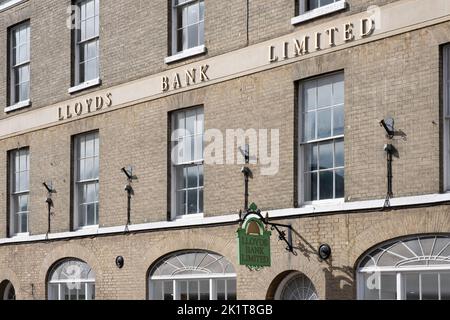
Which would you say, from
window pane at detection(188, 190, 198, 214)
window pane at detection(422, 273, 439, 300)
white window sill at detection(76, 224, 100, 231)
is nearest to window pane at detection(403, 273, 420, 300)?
window pane at detection(422, 273, 439, 300)

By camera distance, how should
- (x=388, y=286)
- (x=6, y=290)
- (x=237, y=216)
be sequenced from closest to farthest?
1. (x=388, y=286)
2. (x=237, y=216)
3. (x=6, y=290)

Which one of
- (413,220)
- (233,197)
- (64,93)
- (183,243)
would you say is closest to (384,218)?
(413,220)

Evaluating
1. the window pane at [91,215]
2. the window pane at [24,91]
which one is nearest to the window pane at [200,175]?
the window pane at [91,215]

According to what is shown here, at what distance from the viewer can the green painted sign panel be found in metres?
15.5

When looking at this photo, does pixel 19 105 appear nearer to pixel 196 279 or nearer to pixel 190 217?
pixel 190 217

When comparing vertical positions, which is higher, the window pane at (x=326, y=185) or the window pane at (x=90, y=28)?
the window pane at (x=90, y=28)

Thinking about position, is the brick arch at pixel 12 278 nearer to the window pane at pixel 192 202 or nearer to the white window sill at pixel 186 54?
the window pane at pixel 192 202

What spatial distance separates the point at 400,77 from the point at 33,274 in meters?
12.0

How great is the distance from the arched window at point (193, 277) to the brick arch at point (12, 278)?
211 inches

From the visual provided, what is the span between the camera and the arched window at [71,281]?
69.0ft

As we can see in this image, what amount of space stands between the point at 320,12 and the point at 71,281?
9.51 metres

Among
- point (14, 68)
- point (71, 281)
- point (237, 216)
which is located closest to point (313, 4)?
point (237, 216)

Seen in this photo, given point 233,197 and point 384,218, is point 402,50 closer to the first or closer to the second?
point 384,218

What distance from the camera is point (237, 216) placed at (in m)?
17.0
